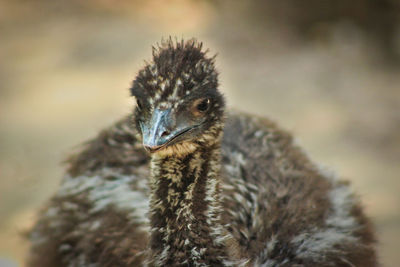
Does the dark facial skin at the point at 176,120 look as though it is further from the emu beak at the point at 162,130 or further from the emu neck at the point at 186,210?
the emu neck at the point at 186,210

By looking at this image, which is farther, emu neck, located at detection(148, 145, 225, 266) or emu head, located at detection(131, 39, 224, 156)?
emu neck, located at detection(148, 145, 225, 266)

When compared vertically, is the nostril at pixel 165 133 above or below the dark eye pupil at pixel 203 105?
below

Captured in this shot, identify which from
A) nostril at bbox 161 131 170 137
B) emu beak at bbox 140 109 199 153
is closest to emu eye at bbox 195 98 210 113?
emu beak at bbox 140 109 199 153

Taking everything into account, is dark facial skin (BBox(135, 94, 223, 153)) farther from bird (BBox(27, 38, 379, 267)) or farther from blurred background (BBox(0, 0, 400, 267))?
blurred background (BBox(0, 0, 400, 267))

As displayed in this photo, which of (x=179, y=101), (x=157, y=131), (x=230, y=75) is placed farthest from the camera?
(x=230, y=75)

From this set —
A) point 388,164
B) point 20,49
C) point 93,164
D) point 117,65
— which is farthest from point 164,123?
point 20,49

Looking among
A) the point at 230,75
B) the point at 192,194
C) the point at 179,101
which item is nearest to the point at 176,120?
the point at 179,101

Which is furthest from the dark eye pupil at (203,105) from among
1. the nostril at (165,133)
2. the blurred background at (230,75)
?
the blurred background at (230,75)

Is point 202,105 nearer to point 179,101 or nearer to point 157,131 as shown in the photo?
point 179,101
